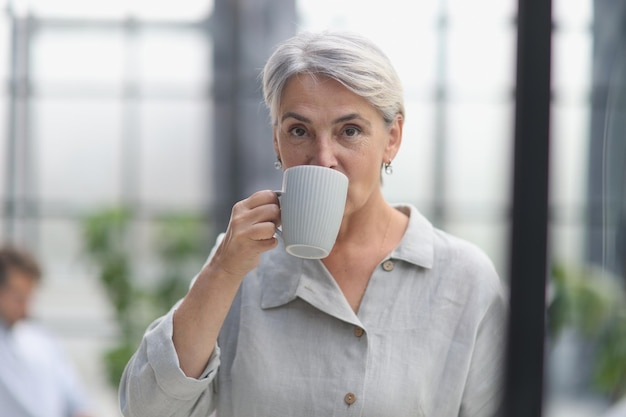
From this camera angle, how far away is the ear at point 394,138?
80 cm

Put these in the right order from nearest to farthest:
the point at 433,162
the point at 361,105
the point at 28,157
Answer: the point at 361,105
the point at 433,162
the point at 28,157

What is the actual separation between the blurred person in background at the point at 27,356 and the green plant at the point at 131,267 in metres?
2.20

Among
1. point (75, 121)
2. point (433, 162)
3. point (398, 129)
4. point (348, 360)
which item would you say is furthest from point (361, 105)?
point (75, 121)

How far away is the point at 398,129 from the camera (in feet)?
2.68

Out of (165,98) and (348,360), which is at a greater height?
(165,98)

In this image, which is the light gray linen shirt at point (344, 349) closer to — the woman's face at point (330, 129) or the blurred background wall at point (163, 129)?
the woman's face at point (330, 129)

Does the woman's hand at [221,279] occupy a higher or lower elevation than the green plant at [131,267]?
higher

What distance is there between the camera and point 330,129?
0.74m

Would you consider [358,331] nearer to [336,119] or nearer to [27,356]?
[336,119]

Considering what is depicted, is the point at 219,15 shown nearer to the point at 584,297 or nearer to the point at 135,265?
the point at 135,265

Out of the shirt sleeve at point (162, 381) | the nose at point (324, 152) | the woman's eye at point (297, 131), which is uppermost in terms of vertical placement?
the woman's eye at point (297, 131)

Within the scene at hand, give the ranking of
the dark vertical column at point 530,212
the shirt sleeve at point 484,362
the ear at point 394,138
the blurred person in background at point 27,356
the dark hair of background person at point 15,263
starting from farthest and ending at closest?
the dark hair of background person at point 15,263 < the blurred person in background at point 27,356 < the ear at point 394,138 < the shirt sleeve at point 484,362 < the dark vertical column at point 530,212

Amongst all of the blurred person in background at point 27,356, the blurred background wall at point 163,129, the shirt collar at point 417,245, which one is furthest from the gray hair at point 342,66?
the blurred background wall at point 163,129

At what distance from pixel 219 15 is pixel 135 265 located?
1.48m
